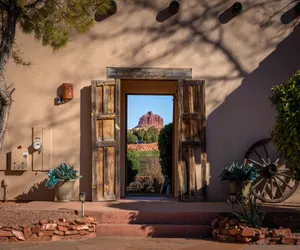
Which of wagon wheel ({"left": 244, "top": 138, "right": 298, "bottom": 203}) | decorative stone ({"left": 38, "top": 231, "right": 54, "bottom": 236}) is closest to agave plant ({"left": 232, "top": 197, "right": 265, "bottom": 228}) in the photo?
wagon wheel ({"left": 244, "top": 138, "right": 298, "bottom": 203})

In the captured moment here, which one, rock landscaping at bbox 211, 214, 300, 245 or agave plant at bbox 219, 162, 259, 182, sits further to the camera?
agave plant at bbox 219, 162, 259, 182

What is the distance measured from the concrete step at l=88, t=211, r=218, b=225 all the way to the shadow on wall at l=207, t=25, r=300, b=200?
1.66 meters

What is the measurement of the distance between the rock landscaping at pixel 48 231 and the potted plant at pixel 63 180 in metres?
1.63

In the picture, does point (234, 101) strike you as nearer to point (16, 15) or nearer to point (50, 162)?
point (50, 162)

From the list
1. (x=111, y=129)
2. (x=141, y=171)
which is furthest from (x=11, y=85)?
(x=141, y=171)

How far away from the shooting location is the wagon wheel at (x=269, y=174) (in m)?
8.54

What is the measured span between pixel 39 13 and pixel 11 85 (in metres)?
2.40

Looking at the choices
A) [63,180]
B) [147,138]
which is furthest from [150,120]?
[63,180]

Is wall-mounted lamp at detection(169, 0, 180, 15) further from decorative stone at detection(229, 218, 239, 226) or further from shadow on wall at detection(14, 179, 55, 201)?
decorative stone at detection(229, 218, 239, 226)

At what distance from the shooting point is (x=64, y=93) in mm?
8641

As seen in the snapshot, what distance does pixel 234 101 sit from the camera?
29.2ft

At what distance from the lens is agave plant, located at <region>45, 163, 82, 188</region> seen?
8180 mm

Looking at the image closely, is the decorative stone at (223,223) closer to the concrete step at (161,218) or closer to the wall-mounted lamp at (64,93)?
the concrete step at (161,218)

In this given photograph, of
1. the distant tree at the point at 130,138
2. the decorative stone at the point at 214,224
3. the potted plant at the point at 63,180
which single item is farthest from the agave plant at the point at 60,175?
the distant tree at the point at 130,138
